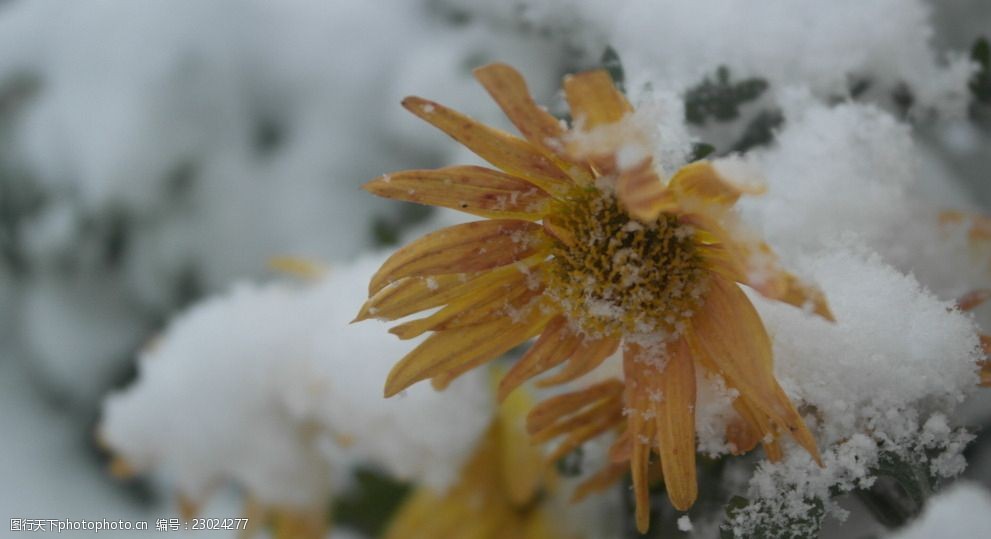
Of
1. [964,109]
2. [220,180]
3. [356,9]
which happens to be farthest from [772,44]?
[220,180]

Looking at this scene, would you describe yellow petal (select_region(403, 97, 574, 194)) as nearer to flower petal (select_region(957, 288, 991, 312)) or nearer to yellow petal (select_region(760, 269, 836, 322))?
yellow petal (select_region(760, 269, 836, 322))

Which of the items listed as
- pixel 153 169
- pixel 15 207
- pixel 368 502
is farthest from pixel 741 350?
pixel 15 207

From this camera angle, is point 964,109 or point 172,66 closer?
point 964,109

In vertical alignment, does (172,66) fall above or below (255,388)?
above

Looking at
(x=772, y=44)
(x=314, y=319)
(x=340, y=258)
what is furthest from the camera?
(x=340, y=258)

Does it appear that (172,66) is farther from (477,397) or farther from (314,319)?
(477,397)

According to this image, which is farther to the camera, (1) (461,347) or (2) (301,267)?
(2) (301,267)

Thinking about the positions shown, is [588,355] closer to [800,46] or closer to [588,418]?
[588,418]
